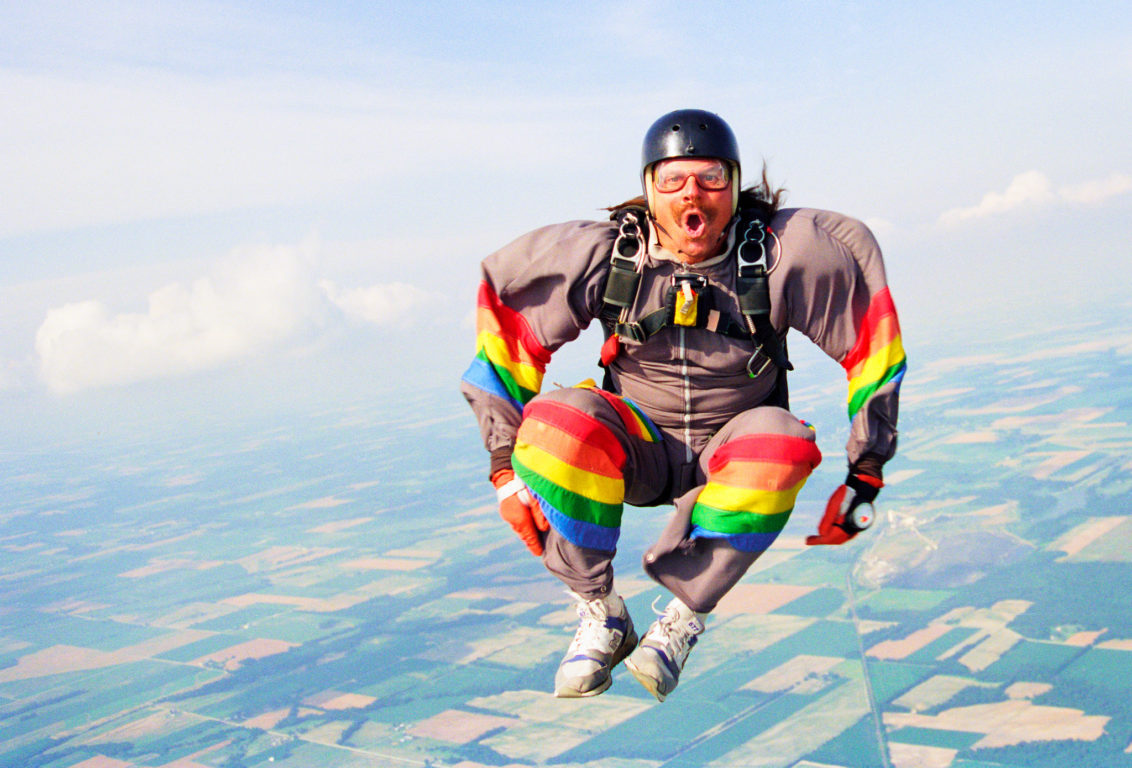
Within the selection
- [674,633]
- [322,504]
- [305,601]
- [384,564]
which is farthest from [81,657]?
[674,633]

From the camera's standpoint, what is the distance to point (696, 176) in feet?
12.0

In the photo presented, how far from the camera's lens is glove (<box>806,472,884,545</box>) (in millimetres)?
3629

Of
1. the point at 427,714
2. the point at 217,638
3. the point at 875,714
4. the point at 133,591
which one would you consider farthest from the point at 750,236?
the point at 133,591

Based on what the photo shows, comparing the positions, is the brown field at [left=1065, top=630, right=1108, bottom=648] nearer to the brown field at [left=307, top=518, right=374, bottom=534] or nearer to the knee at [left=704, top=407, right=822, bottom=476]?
the knee at [left=704, top=407, right=822, bottom=476]

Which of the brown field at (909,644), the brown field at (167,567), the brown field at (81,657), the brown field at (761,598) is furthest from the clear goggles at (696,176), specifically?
the brown field at (167,567)

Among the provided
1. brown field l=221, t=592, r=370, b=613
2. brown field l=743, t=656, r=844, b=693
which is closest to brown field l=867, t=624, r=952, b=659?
brown field l=743, t=656, r=844, b=693

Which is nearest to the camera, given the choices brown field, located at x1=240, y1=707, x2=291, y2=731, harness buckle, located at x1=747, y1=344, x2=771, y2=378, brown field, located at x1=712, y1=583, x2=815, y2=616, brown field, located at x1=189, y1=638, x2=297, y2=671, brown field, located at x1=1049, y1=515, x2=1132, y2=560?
harness buckle, located at x1=747, y1=344, x2=771, y2=378

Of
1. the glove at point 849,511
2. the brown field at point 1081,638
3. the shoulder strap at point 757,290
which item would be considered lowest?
the brown field at point 1081,638

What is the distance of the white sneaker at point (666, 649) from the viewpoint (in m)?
3.71

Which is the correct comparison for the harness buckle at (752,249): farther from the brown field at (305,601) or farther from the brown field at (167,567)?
the brown field at (167,567)

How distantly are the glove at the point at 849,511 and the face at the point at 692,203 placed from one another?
1.12m

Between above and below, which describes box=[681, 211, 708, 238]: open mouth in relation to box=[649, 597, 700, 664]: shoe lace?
above

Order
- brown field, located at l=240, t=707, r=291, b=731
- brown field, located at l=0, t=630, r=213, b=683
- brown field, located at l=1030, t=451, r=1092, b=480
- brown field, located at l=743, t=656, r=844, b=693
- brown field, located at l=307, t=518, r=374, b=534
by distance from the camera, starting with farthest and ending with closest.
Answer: brown field, located at l=307, t=518, r=374, b=534
brown field, located at l=1030, t=451, r=1092, b=480
brown field, located at l=0, t=630, r=213, b=683
brown field, located at l=240, t=707, r=291, b=731
brown field, located at l=743, t=656, r=844, b=693

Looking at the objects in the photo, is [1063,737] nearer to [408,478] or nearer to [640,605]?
[640,605]
